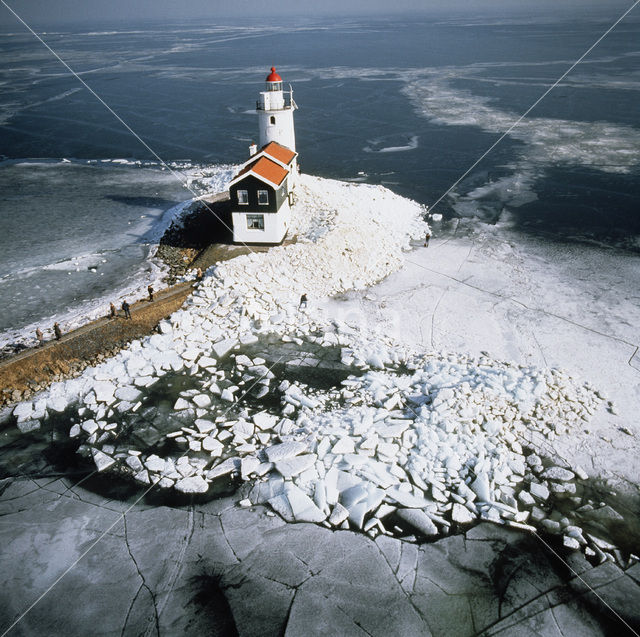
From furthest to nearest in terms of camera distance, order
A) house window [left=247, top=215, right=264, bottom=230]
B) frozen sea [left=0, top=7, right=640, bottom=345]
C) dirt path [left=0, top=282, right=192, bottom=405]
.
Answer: frozen sea [left=0, top=7, right=640, bottom=345] → house window [left=247, top=215, right=264, bottom=230] → dirt path [left=0, top=282, right=192, bottom=405]

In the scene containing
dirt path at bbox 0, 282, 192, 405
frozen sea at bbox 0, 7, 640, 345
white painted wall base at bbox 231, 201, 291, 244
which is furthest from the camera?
frozen sea at bbox 0, 7, 640, 345

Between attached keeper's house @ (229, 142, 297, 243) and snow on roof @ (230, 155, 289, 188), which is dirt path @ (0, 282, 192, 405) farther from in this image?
snow on roof @ (230, 155, 289, 188)

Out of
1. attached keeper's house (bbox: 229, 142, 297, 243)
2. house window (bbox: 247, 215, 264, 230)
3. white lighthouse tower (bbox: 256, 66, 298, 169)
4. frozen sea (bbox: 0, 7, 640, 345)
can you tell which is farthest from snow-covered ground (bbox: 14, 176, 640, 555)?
white lighthouse tower (bbox: 256, 66, 298, 169)

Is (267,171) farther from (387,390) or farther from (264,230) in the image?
(387,390)

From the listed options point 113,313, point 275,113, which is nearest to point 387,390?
point 113,313

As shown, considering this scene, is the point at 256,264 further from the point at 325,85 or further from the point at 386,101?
the point at 325,85

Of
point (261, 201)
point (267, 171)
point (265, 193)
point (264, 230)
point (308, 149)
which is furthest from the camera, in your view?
point (308, 149)
